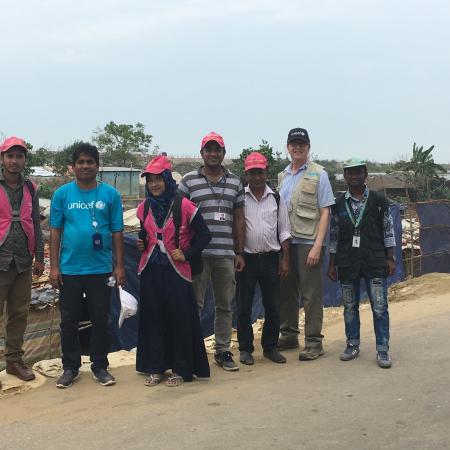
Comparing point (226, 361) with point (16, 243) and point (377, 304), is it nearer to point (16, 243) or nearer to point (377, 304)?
point (377, 304)

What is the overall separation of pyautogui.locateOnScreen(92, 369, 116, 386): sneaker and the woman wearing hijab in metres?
0.26

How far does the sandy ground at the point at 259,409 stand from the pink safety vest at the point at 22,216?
1123 millimetres

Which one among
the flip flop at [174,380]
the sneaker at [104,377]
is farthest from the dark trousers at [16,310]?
the flip flop at [174,380]

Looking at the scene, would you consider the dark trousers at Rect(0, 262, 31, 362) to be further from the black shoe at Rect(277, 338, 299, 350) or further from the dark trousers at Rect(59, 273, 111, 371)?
the black shoe at Rect(277, 338, 299, 350)

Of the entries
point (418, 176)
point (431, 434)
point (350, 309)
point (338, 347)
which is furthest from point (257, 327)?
point (418, 176)

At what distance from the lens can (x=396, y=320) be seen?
644 centimetres

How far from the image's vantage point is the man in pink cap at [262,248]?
14.9ft

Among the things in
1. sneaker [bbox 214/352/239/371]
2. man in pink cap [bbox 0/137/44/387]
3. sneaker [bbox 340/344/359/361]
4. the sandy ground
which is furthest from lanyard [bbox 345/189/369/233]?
man in pink cap [bbox 0/137/44/387]

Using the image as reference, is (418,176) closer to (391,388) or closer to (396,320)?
(396,320)

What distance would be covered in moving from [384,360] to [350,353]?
318 millimetres

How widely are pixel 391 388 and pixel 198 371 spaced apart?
142 cm

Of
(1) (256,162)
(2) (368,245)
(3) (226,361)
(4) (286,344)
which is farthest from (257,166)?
(4) (286,344)

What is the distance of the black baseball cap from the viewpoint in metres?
4.72

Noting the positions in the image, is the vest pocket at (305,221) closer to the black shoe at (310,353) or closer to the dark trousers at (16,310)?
the black shoe at (310,353)
